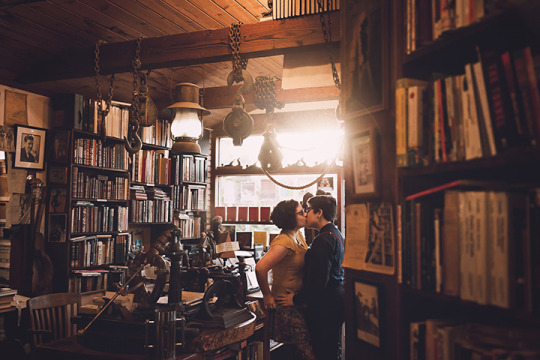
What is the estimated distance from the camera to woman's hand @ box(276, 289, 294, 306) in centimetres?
277

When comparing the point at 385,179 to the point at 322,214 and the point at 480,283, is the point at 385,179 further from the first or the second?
the point at 322,214

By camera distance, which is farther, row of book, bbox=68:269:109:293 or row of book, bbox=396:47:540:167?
row of book, bbox=68:269:109:293

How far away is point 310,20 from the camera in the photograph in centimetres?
287

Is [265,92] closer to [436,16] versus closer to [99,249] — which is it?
[436,16]

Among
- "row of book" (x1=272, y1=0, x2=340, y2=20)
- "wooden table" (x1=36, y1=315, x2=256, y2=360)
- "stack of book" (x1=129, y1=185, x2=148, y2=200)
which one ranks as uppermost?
"row of book" (x1=272, y1=0, x2=340, y2=20)

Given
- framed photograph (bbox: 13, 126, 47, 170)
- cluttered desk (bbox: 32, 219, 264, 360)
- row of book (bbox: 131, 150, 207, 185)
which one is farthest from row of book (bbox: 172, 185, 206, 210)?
cluttered desk (bbox: 32, 219, 264, 360)

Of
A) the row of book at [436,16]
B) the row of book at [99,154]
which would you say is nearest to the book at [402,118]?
the row of book at [436,16]

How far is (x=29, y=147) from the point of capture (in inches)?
160

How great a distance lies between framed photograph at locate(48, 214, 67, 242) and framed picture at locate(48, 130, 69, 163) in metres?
0.55

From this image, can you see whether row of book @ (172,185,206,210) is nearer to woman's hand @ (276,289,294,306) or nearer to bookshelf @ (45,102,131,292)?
bookshelf @ (45,102,131,292)

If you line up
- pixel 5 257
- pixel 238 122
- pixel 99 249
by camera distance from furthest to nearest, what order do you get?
pixel 99 249
pixel 5 257
pixel 238 122

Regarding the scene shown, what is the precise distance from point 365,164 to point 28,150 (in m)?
3.60

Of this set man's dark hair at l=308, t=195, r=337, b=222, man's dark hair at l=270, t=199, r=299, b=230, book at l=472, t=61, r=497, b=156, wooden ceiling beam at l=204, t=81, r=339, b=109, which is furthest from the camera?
wooden ceiling beam at l=204, t=81, r=339, b=109

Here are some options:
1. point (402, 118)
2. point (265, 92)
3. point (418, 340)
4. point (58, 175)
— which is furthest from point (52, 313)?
point (402, 118)
